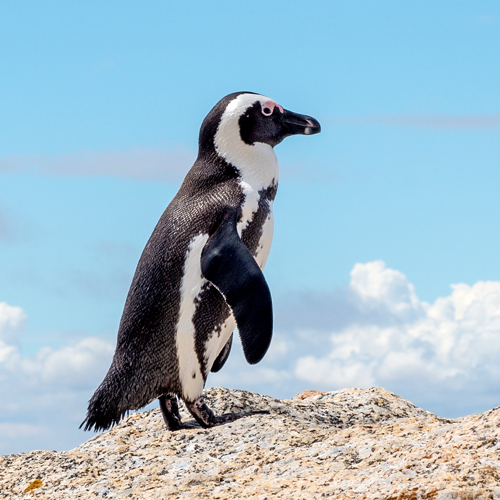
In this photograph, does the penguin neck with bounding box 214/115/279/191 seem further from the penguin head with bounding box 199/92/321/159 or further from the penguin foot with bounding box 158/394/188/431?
the penguin foot with bounding box 158/394/188/431

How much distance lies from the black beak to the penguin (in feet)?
1.56

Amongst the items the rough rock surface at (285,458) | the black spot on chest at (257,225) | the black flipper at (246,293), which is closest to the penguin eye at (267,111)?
the black spot on chest at (257,225)

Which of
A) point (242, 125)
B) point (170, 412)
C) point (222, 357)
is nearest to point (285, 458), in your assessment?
point (170, 412)

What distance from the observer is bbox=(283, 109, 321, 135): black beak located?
5.77 meters

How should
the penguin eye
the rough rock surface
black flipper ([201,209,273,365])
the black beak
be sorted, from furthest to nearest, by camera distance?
1. the black beak
2. the penguin eye
3. black flipper ([201,209,273,365])
4. the rough rock surface

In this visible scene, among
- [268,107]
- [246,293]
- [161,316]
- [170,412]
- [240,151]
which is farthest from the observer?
[268,107]

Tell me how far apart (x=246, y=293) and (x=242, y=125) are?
134cm

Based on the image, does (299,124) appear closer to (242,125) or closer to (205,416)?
(242,125)

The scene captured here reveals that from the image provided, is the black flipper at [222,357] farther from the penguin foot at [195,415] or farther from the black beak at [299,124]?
the black beak at [299,124]

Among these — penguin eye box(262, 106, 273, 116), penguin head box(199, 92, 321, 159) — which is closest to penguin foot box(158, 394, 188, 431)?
penguin head box(199, 92, 321, 159)

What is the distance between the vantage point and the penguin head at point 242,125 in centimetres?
538

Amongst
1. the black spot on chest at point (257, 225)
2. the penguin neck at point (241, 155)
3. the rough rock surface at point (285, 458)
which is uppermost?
the penguin neck at point (241, 155)

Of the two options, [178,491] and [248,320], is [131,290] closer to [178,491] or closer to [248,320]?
[248,320]

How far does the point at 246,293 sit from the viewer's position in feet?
15.6
